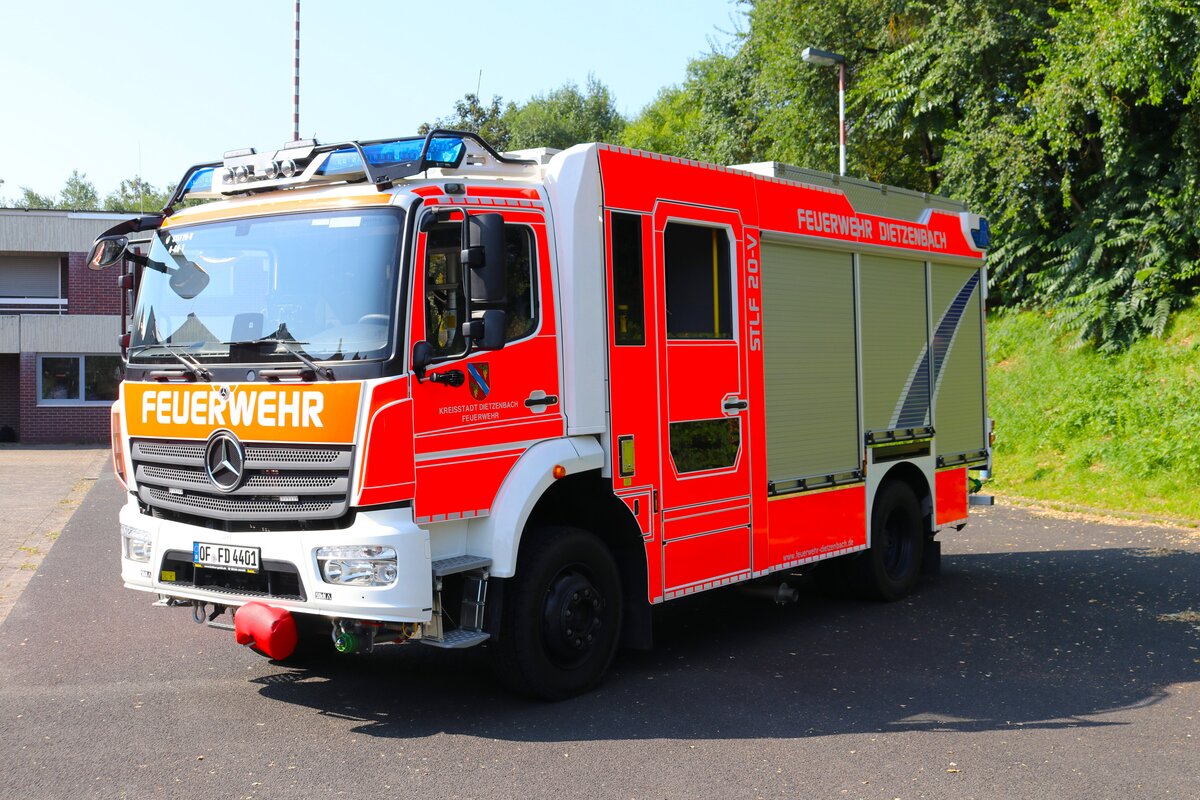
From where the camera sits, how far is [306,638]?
760cm

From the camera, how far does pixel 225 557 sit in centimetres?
595

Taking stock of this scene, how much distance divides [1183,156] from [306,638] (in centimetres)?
1621

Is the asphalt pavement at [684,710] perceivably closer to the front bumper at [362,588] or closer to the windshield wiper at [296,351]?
the front bumper at [362,588]

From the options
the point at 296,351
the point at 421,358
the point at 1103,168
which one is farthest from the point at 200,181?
the point at 1103,168

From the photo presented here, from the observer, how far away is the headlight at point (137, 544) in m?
6.36

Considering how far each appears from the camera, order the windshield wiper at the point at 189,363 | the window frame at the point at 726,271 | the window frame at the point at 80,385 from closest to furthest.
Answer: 1. the windshield wiper at the point at 189,363
2. the window frame at the point at 726,271
3. the window frame at the point at 80,385

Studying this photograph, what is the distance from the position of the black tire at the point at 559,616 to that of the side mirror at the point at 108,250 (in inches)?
113

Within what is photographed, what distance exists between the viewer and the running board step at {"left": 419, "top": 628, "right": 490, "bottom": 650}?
5.79 m

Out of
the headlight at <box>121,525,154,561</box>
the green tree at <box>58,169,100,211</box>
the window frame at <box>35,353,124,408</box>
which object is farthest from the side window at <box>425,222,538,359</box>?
the green tree at <box>58,169,100,211</box>

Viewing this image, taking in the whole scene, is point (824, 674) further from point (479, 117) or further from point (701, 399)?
point (479, 117)

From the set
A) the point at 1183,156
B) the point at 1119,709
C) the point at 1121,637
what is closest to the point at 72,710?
the point at 1119,709

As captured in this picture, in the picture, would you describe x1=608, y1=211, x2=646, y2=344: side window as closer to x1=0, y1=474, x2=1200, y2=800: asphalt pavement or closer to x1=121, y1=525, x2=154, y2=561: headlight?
x1=0, y1=474, x2=1200, y2=800: asphalt pavement

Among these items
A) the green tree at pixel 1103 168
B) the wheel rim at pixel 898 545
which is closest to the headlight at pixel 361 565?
the wheel rim at pixel 898 545

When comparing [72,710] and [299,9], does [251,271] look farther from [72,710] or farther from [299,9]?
[299,9]
